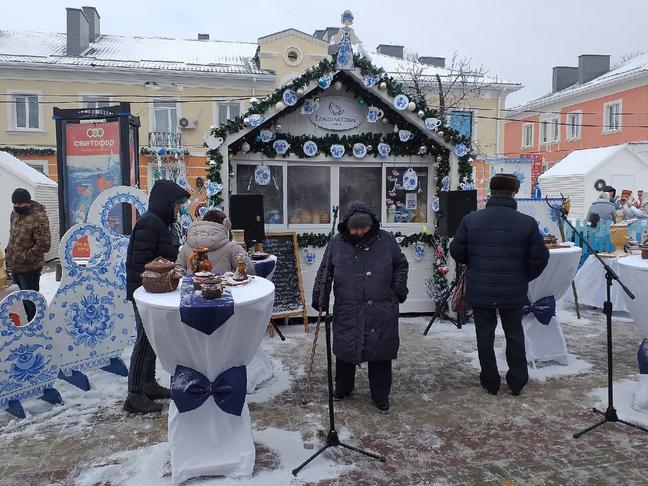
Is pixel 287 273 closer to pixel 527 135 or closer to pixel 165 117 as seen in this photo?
pixel 165 117

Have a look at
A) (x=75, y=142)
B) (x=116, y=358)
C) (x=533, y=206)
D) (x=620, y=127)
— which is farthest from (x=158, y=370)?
(x=620, y=127)

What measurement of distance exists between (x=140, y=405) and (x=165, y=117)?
59.6 feet

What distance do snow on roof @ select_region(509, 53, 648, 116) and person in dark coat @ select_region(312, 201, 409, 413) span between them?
21.4 metres

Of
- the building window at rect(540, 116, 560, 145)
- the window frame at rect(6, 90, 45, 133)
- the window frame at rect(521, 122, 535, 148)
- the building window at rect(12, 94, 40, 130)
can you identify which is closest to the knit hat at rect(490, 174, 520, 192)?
the window frame at rect(6, 90, 45, 133)

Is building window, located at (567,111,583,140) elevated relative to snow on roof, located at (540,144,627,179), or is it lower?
elevated

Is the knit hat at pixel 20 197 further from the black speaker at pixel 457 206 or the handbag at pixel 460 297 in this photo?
the handbag at pixel 460 297

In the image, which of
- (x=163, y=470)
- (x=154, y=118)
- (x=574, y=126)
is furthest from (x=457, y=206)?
(x=574, y=126)

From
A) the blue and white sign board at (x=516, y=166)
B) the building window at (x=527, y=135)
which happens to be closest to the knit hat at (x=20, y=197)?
the blue and white sign board at (x=516, y=166)

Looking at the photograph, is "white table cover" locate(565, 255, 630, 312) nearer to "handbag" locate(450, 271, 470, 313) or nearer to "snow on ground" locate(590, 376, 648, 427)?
"handbag" locate(450, 271, 470, 313)

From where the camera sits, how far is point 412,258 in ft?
23.4

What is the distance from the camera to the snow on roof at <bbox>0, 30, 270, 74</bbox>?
65.9ft

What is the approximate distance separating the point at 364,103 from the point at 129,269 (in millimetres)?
3905

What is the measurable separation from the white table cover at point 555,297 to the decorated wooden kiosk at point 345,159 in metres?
1.89

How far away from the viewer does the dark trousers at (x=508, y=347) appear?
4.43 metres
